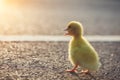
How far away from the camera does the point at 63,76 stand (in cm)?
560

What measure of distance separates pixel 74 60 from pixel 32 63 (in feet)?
2.24

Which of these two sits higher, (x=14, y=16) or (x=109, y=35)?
(x=14, y=16)

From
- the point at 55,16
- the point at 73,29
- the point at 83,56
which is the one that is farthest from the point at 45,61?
the point at 55,16

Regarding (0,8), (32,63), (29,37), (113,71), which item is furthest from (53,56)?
(0,8)

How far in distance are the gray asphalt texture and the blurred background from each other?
152cm

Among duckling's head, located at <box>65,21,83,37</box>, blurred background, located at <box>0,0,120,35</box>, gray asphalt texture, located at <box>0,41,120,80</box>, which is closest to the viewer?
gray asphalt texture, located at <box>0,41,120,80</box>

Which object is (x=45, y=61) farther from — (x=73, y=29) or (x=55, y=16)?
(x=55, y=16)

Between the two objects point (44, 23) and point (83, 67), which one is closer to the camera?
point (83, 67)

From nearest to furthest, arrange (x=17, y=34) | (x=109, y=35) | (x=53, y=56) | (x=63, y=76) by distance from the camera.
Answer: (x=63, y=76)
(x=53, y=56)
(x=17, y=34)
(x=109, y=35)

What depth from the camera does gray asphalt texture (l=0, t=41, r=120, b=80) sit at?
5594 mm

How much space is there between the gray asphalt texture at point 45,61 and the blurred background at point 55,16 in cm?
152

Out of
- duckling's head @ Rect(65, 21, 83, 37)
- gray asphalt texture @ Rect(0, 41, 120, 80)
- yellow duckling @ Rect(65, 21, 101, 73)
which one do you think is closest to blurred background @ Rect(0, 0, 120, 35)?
gray asphalt texture @ Rect(0, 41, 120, 80)

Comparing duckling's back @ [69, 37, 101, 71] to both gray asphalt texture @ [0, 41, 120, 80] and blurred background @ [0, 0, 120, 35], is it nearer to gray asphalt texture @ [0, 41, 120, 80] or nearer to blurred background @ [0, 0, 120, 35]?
gray asphalt texture @ [0, 41, 120, 80]

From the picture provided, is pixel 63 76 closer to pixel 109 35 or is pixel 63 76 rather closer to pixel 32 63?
pixel 32 63
